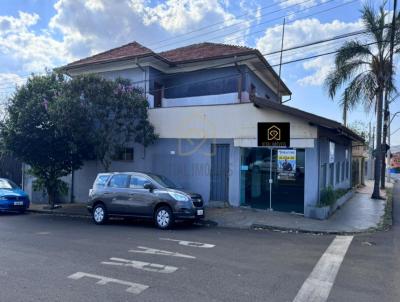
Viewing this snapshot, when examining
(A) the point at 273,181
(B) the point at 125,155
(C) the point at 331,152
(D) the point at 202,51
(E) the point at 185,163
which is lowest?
(A) the point at 273,181

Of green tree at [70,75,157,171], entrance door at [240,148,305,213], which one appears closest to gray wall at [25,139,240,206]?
entrance door at [240,148,305,213]

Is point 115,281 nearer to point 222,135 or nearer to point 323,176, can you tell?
point 222,135

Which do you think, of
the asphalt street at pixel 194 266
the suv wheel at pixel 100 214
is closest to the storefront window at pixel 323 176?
the asphalt street at pixel 194 266

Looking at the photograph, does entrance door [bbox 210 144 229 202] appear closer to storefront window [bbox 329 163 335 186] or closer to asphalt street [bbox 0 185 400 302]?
asphalt street [bbox 0 185 400 302]

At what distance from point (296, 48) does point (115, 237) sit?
9427 mm

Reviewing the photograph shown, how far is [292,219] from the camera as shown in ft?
43.3

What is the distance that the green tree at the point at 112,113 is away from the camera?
48.9 ft

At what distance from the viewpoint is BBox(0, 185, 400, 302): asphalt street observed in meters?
5.65

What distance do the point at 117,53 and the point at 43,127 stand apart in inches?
274

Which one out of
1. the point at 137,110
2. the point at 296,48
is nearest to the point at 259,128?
the point at 296,48

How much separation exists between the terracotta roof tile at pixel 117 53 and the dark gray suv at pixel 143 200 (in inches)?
326

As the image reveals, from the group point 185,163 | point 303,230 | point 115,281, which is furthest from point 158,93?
point 115,281

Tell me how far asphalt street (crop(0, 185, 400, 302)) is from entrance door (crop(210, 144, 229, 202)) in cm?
441
